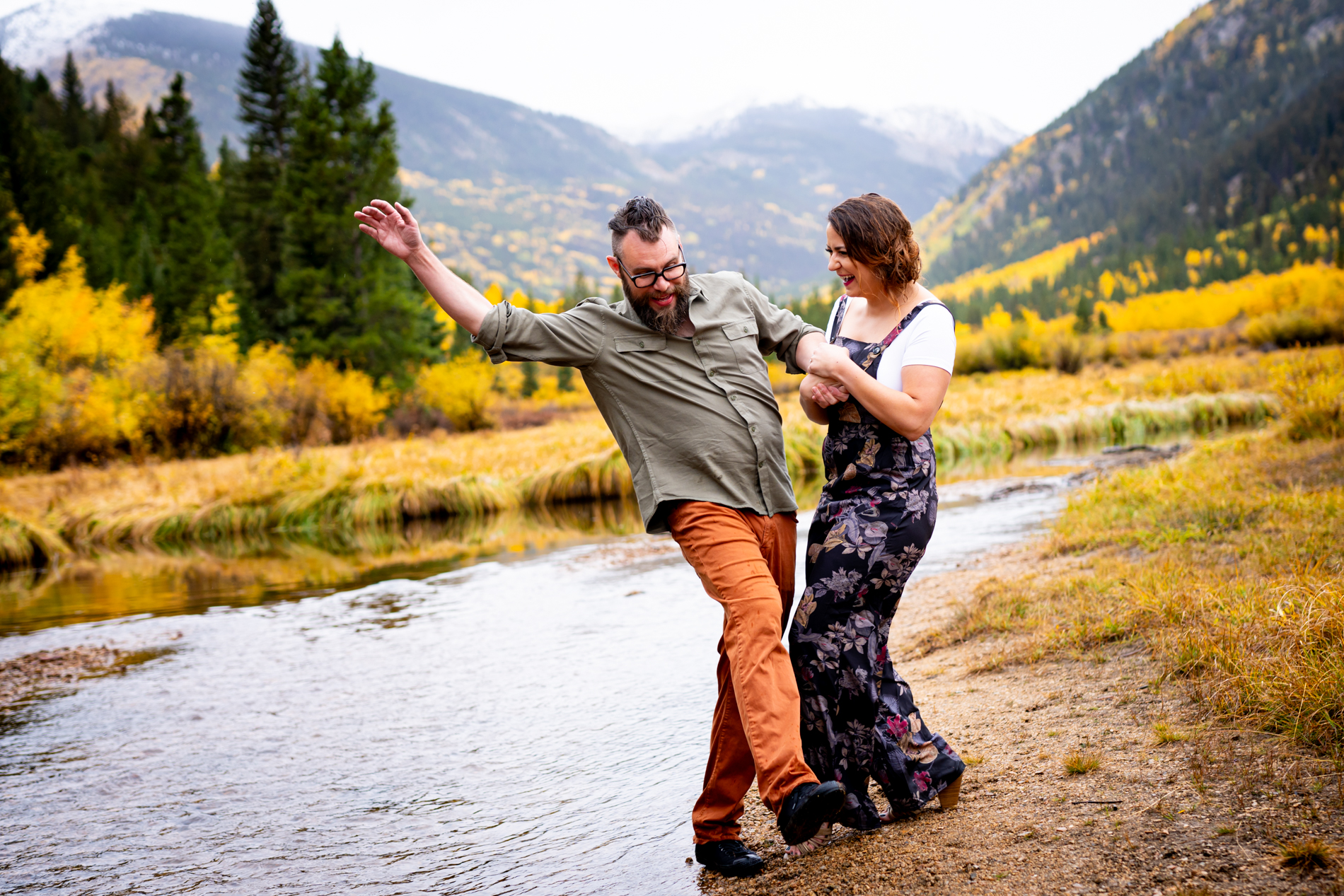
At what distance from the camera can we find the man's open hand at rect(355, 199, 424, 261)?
3193mm

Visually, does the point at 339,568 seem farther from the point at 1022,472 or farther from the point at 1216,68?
the point at 1216,68

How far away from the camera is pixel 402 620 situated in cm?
858

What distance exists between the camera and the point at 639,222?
3.07 metres

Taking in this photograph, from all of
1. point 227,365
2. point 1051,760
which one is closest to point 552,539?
point 1051,760

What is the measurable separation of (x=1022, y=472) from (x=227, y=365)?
69.5 ft

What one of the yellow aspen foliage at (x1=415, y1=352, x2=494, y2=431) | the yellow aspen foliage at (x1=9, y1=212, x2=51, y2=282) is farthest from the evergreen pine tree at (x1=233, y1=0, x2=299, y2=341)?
the yellow aspen foliage at (x1=415, y1=352, x2=494, y2=431)

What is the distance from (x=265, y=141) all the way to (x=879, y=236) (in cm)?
5023

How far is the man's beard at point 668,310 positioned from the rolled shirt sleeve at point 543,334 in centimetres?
13

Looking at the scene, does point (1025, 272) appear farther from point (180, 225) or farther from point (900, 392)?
point (900, 392)

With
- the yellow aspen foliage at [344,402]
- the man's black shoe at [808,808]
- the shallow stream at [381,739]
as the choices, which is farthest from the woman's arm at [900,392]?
the yellow aspen foliage at [344,402]

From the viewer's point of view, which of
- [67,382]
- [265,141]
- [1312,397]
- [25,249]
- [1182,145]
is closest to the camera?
[1312,397]

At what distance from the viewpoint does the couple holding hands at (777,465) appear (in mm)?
3018

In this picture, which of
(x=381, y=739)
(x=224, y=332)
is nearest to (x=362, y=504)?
(x=381, y=739)

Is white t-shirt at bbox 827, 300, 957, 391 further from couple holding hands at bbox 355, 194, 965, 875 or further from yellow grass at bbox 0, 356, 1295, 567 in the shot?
yellow grass at bbox 0, 356, 1295, 567
